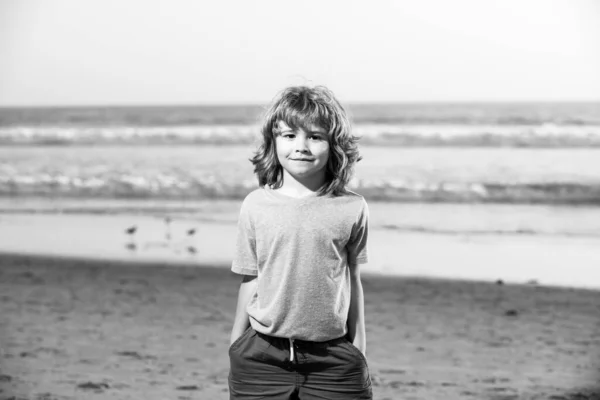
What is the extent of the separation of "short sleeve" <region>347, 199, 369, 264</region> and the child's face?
0.15 metres

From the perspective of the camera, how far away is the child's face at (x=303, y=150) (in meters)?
1.92

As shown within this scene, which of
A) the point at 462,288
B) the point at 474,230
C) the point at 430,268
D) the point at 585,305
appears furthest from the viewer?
the point at 474,230

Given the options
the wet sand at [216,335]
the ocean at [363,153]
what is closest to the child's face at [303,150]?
the wet sand at [216,335]

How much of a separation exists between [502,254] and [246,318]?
16.5ft

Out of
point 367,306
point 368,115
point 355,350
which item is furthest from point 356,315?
point 368,115

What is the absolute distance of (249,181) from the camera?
10.6 meters

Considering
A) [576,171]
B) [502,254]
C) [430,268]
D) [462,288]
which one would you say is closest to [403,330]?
[462,288]

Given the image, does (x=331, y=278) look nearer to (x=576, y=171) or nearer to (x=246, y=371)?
(x=246, y=371)

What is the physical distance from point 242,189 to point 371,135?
158 inches

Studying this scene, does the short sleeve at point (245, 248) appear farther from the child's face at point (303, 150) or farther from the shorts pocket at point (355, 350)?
the shorts pocket at point (355, 350)

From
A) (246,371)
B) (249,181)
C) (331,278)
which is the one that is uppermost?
(331,278)

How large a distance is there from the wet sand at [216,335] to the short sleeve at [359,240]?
162 cm

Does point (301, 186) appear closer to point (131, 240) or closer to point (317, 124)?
point (317, 124)

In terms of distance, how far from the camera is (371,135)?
1357 centimetres
